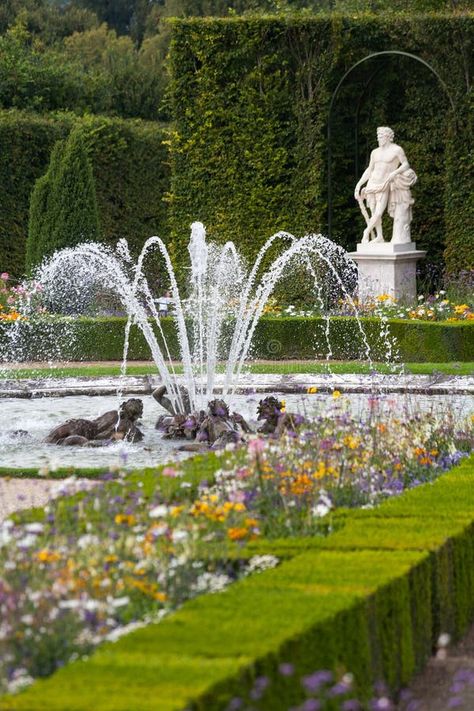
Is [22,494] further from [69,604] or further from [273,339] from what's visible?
[273,339]

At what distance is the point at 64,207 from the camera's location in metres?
17.8

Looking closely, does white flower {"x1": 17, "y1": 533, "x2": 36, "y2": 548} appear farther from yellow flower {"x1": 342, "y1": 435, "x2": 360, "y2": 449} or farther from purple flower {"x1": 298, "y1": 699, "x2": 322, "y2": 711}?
yellow flower {"x1": 342, "y1": 435, "x2": 360, "y2": 449}

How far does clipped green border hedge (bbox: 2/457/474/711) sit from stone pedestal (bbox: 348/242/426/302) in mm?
11267

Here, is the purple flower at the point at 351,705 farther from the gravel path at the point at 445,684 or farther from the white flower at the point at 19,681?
the white flower at the point at 19,681

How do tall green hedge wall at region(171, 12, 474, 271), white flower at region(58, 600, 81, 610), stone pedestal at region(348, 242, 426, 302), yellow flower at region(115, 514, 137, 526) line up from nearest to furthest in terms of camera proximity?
white flower at region(58, 600, 81, 610) < yellow flower at region(115, 514, 137, 526) < stone pedestal at region(348, 242, 426, 302) < tall green hedge wall at region(171, 12, 474, 271)

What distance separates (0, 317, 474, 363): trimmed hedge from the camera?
45.5 feet

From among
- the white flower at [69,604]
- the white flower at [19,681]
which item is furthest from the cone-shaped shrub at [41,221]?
the white flower at [19,681]

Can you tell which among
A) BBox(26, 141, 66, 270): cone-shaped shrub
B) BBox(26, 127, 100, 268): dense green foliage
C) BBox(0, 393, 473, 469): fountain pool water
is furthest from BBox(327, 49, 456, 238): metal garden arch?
BBox(0, 393, 473, 469): fountain pool water

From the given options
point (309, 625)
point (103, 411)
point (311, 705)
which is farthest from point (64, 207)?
point (311, 705)

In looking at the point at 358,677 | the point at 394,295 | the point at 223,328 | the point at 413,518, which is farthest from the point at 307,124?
the point at 358,677

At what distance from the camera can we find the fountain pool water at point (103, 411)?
28.1 feet

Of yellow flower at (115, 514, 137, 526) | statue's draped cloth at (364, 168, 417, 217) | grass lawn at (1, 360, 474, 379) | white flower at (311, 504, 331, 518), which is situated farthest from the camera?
statue's draped cloth at (364, 168, 417, 217)

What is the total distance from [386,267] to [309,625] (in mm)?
13254

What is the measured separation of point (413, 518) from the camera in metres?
5.36
